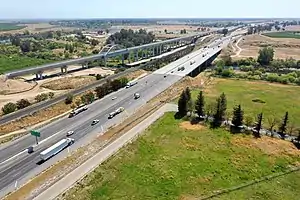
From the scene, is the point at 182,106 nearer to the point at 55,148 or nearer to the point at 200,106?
the point at 200,106

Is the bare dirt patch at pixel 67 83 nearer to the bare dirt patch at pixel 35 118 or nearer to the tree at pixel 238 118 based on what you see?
the bare dirt patch at pixel 35 118

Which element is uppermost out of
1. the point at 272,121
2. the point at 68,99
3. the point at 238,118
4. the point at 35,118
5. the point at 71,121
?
the point at 238,118

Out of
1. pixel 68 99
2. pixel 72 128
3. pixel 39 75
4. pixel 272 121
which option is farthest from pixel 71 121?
pixel 39 75

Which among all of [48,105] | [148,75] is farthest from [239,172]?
[148,75]

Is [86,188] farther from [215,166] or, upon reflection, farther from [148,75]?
[148,75]

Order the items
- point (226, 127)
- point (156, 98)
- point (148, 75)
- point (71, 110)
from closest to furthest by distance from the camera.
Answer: point (226, 127) < point (71, 110) < point (156, 98) < point (148, 75)

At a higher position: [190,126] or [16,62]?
[190,126]

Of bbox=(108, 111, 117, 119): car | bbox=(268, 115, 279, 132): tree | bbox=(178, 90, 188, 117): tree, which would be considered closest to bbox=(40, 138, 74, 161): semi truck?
bbox=(108, 111, 117, 119): car

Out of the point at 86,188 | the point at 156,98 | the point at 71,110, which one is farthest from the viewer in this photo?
the point at 156,98
